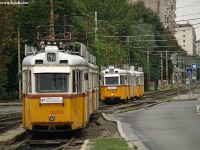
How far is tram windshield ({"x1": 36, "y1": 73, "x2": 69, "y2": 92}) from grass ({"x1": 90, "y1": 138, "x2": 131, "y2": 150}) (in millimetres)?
2829

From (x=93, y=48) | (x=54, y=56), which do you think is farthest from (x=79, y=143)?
(x=93, y=48)

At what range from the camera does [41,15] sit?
2394 inches

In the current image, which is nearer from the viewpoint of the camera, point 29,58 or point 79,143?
point 79,143

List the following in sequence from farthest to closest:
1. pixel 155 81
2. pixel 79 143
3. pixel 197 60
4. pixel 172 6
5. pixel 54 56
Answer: pixel 172 6, pixel 197 60, pixel 155 81, pixel 54 56, pixel 79 143

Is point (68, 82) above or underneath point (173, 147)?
above

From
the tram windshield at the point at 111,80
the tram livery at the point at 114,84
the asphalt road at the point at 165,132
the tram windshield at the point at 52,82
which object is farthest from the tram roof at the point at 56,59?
the tram windshield at the point at 111,80

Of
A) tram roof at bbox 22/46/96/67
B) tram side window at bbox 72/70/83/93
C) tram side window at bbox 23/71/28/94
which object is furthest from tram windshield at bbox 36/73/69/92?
tram side window at bbox 23/71/28/94

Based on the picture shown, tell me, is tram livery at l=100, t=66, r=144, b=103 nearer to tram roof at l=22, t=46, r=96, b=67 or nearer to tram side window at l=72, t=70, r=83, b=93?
tram side window at l=72, t=70, r=83, b=93

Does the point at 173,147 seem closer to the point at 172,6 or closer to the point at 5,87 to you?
the point at 5,87

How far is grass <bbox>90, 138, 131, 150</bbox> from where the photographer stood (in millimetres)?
15875

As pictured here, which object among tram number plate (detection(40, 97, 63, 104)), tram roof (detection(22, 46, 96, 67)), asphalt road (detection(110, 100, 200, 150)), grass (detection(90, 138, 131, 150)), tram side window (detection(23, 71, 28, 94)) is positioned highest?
tram roof (detection(22, 46, 96, 67))

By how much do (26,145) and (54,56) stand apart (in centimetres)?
325

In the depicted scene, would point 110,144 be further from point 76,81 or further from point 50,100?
point 76,81

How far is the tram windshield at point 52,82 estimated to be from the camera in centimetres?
2000
